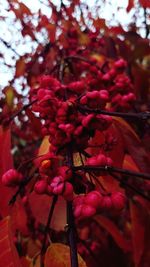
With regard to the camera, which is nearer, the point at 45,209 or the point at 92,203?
the point at 92,203

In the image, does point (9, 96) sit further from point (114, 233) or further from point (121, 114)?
point (114, 233)

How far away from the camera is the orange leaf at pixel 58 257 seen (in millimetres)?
1035

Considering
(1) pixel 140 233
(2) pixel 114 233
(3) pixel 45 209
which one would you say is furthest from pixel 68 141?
(2) pixel 114 233

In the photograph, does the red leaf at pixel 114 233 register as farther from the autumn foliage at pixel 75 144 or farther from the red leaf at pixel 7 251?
the red leaf at pixel 7 251

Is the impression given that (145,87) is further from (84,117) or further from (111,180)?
(84,117)

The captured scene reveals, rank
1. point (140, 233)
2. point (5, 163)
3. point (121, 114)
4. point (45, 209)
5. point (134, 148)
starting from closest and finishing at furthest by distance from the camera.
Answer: point (121, 114)
point (5, 163)
point (134, 148)
point (45, 209)
point (140, 233)

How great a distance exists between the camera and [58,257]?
104 centimetres

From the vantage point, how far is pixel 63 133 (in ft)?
3.64

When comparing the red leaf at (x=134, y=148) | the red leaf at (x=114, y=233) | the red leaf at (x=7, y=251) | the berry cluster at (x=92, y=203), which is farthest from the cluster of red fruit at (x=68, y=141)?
the red leaf at (x=114, y=233)

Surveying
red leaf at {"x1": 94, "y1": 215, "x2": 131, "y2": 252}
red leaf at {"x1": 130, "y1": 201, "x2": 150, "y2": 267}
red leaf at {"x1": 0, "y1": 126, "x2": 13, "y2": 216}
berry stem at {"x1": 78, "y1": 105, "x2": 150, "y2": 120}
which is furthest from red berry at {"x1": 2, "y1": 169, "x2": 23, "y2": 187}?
red leaf at {"x1": 94, "y1": 215, "x2": 131, "y2": 252}

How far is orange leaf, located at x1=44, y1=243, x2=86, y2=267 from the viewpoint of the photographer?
3.40 ft

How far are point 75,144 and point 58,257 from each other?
0.28 metres

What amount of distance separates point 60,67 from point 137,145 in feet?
1.37

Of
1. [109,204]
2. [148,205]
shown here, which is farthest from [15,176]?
[148,205]
